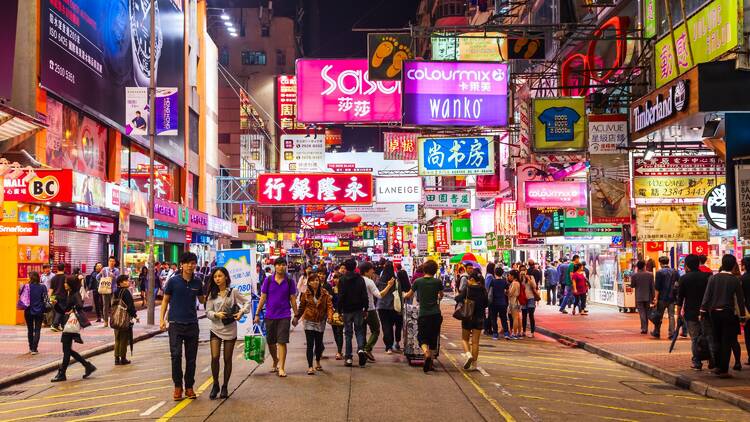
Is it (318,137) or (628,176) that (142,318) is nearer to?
(318,137)

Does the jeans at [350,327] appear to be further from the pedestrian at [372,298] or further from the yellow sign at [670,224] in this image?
the yellow sign at [670,224]

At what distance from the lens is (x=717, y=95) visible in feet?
44.3

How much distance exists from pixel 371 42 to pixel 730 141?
10272mm

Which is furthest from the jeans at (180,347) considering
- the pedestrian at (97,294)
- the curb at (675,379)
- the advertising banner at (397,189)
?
the advertising banner at (397,189)

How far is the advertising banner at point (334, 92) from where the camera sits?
81.4 ft

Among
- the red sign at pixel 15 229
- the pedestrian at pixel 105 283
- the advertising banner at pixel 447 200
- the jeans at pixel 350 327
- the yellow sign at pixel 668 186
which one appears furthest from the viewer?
the advertising banner at pixel 447 200

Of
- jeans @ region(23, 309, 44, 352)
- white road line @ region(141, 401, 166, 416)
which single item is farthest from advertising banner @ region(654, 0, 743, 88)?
jeans @ region(23, 309, 44, 352)

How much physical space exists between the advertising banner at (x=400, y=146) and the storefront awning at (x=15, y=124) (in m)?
20.1

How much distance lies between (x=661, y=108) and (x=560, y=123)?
641cm

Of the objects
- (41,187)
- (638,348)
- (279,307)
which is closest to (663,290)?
(638,348)

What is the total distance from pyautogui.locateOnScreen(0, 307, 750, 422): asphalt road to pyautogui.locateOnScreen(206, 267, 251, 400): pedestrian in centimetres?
33

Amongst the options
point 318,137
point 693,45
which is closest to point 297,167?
point 318,137

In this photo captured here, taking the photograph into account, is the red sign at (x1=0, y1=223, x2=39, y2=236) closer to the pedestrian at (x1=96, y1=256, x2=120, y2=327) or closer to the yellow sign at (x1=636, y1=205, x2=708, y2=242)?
the pedestrian at (x1=96, y1=256, x2=120, y2=327)

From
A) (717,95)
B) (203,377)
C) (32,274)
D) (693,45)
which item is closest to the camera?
(717,95)
